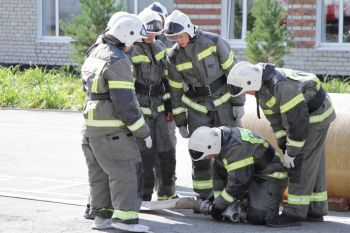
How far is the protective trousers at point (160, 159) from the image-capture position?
30.2 ft

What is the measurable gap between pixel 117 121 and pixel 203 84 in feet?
4.54

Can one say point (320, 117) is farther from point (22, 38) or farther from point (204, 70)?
point (22, 38)

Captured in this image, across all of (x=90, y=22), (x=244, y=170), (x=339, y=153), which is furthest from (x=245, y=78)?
A: (x=90, y=22)

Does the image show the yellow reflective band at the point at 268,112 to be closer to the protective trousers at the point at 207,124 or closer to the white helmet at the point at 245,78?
the white helmet at the point at 245,78

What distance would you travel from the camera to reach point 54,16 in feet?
77.4

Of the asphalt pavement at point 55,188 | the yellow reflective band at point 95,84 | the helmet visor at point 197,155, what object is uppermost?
the yellow reflective band at point 95,84

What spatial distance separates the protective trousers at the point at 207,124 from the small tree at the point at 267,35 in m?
9.52

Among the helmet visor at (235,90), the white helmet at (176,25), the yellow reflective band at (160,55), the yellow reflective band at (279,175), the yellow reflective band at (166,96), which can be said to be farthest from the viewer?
the yellow reflective band at (166,96)

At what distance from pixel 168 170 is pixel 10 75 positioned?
36.2 feet

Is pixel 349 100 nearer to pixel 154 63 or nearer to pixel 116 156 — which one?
pixel 154 63

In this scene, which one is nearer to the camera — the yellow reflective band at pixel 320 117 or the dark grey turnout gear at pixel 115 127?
the dark grey turnout gear at pixel 115 127

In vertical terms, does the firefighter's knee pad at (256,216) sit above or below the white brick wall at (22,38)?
below

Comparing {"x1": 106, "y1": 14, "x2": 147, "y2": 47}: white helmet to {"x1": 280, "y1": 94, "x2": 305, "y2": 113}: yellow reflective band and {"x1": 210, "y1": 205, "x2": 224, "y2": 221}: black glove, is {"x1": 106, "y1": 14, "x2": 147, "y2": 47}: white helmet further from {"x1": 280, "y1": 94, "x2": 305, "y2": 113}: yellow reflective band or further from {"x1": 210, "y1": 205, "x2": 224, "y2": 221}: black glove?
{"x1": 210, "y1": 205, "x2": 224, "y2": 221}: black glove

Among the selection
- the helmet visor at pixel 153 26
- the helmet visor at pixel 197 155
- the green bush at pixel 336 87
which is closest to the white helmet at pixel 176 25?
the helmet visor at pixel 153 26
